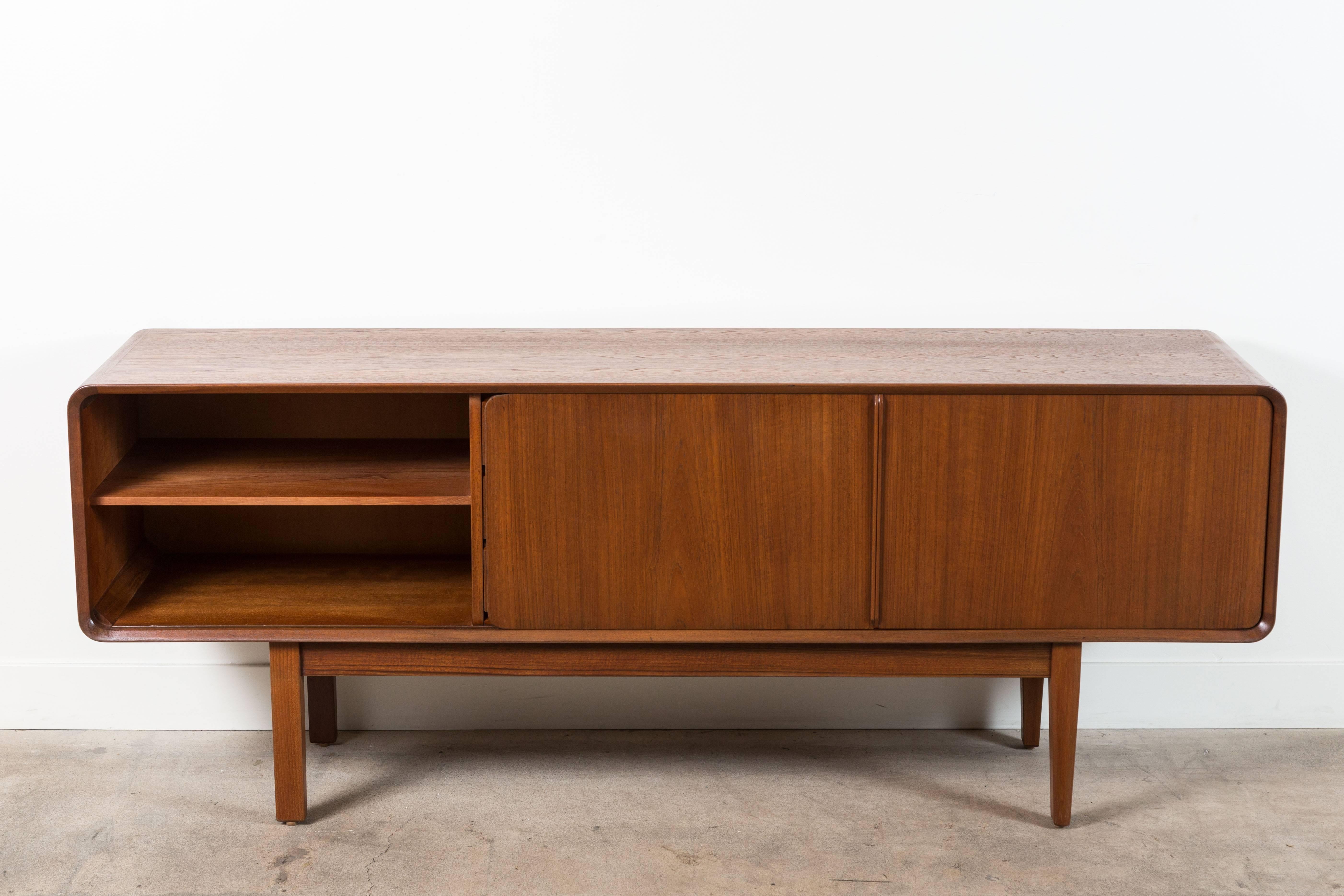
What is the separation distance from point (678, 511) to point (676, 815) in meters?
0.59

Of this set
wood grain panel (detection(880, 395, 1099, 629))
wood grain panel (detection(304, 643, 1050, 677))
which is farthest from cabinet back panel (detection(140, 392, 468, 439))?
wood grain panel (detection(880, 395, 1099, 629))

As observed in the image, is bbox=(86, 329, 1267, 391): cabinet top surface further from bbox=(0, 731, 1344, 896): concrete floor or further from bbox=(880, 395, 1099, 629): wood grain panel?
bbox=(0, 731, 1344, 896): concrete floor

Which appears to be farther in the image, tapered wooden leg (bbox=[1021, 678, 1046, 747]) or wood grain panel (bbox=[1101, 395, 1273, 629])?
tapered wooden leg (bbox=[1021, 678, 1046, 747])

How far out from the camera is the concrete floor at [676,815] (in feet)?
6.87

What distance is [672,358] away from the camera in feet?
7.14

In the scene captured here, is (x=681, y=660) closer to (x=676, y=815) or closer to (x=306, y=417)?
(x=676, y=815)

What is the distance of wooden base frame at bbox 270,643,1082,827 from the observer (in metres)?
2.15

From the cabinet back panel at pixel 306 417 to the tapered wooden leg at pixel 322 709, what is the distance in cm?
48

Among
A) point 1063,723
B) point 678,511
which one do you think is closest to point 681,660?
point 678,511

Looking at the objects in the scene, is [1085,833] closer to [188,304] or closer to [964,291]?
[964,291]

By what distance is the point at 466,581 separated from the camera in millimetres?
2338

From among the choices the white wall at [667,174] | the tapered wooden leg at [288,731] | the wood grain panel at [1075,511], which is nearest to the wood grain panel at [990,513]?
the wood grain panel at [1075,511]

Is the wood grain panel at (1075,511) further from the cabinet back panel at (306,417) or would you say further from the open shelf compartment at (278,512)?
the cabinet back panel at (306,417)

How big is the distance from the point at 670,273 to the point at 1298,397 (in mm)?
1215
